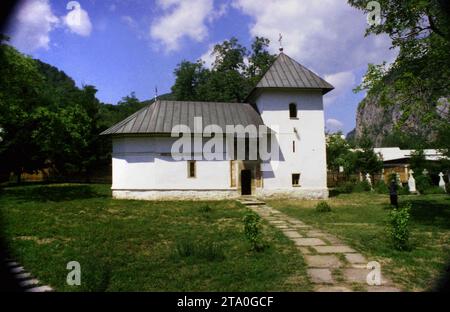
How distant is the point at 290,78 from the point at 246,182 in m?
7.57

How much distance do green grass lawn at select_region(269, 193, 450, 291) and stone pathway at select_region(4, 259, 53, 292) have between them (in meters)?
6.22

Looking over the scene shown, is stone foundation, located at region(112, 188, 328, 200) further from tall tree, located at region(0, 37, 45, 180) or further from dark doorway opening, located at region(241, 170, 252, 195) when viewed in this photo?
tall tree, located at region(0, 37, 45, 180)

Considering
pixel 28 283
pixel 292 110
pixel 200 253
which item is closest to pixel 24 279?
pixel 28 283

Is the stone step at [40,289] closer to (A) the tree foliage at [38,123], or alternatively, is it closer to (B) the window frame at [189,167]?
(A) the tree foliage at [38,123]

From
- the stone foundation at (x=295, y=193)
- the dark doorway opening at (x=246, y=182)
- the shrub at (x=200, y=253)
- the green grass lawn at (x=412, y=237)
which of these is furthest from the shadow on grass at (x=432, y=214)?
the dark doorway opening at (x=246, y=182)

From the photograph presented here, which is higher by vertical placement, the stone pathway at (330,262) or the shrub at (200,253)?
the shrub at (200,253)

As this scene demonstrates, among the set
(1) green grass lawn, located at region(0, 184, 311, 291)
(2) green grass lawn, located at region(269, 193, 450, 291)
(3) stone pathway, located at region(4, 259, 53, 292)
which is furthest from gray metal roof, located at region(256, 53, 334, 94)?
(3) stone pathway, located at region(4, 259, 53, 292)

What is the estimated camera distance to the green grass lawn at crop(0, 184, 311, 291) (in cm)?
564

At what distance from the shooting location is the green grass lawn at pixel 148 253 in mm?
5637

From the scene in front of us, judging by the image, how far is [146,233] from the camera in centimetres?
977

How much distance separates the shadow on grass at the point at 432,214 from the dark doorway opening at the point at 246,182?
913cm
